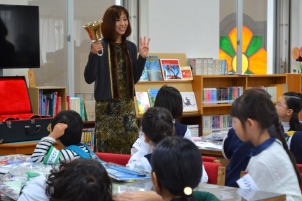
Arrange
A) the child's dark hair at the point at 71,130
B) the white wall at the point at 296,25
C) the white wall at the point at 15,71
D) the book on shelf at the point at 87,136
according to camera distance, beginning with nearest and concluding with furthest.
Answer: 1. the child's dark hair at the point at 71,130
2. the white wall at the point at 15,71
3. the book on shelf at the point at 87,136
4. the white wall at the point at 296,25

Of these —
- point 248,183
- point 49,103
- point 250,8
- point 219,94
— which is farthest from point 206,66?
point 248,183

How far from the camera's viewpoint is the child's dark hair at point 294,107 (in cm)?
451

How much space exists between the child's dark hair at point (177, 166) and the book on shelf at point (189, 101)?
549 centimetres

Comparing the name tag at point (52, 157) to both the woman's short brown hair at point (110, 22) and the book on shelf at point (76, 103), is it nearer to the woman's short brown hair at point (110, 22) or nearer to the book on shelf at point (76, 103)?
the woman's short brown hair at point (110, 22)

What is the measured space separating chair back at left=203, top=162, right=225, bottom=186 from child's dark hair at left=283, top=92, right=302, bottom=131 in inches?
65.1

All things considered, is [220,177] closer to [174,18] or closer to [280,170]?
[280,170]

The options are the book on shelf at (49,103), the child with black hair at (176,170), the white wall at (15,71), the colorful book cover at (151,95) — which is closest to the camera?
the child with black hair at (176,170)

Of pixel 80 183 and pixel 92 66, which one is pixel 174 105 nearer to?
pixel 92 66

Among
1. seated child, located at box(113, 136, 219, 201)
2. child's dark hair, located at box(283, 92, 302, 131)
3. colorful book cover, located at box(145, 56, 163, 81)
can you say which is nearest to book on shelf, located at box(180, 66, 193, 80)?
colorful book cover, located at box(145, 56, 163, 81)

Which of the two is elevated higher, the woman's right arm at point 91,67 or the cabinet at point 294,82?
the woman's right arm at point 91,67

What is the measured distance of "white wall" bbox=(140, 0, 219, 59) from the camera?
7523 millimetres

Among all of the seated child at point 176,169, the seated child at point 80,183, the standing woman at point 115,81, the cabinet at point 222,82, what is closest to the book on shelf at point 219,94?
the cabinet at point 222,82

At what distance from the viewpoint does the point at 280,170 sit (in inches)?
100

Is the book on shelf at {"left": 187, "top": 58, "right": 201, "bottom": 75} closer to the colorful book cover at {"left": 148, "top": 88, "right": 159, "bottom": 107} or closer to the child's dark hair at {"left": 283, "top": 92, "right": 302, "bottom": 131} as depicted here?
the colorful book cover at {"left": 148, "top": 88, "right": 159, "bottom": 107}
